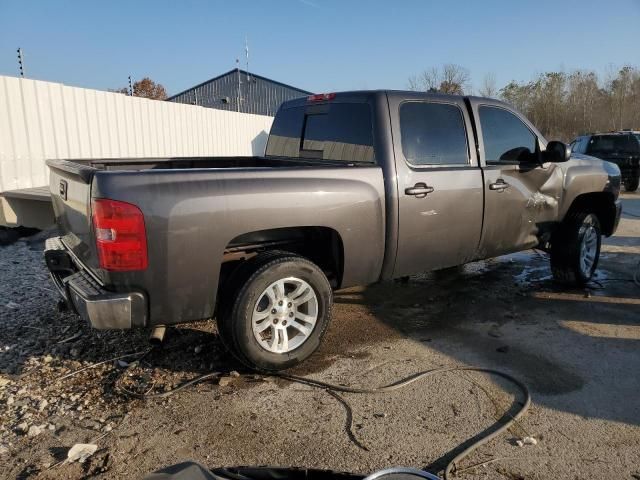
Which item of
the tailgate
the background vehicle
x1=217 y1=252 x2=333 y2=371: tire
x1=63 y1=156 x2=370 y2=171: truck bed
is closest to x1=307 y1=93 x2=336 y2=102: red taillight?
x1=63 y1=156 x2=370 y2=171: truck bed

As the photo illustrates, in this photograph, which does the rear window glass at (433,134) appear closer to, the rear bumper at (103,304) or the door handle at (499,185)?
the door handle at (499,185)

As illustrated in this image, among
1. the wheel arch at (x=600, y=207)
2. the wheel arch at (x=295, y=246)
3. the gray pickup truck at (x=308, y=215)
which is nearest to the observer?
the gray pickup truck at (x=308, y=215)

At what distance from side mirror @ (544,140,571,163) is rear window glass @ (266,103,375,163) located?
6.86 feet

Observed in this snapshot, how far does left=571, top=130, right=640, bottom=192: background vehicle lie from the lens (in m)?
15.1

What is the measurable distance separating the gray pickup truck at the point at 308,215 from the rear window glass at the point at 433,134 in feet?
0.04

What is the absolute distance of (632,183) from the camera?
15477 mm

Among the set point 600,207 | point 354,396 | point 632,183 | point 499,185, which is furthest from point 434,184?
point 632,183

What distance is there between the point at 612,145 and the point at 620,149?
0.28 metres

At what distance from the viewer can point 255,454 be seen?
254 centimetres

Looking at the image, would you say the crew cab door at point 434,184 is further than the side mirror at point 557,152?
No

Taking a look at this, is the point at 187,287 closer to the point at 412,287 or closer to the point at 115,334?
the point at 115,334

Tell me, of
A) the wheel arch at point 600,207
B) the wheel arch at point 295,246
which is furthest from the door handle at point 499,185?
the wheel arch at point 295,246

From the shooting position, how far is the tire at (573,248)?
5297 mm

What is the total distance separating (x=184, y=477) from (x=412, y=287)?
14.5ft
